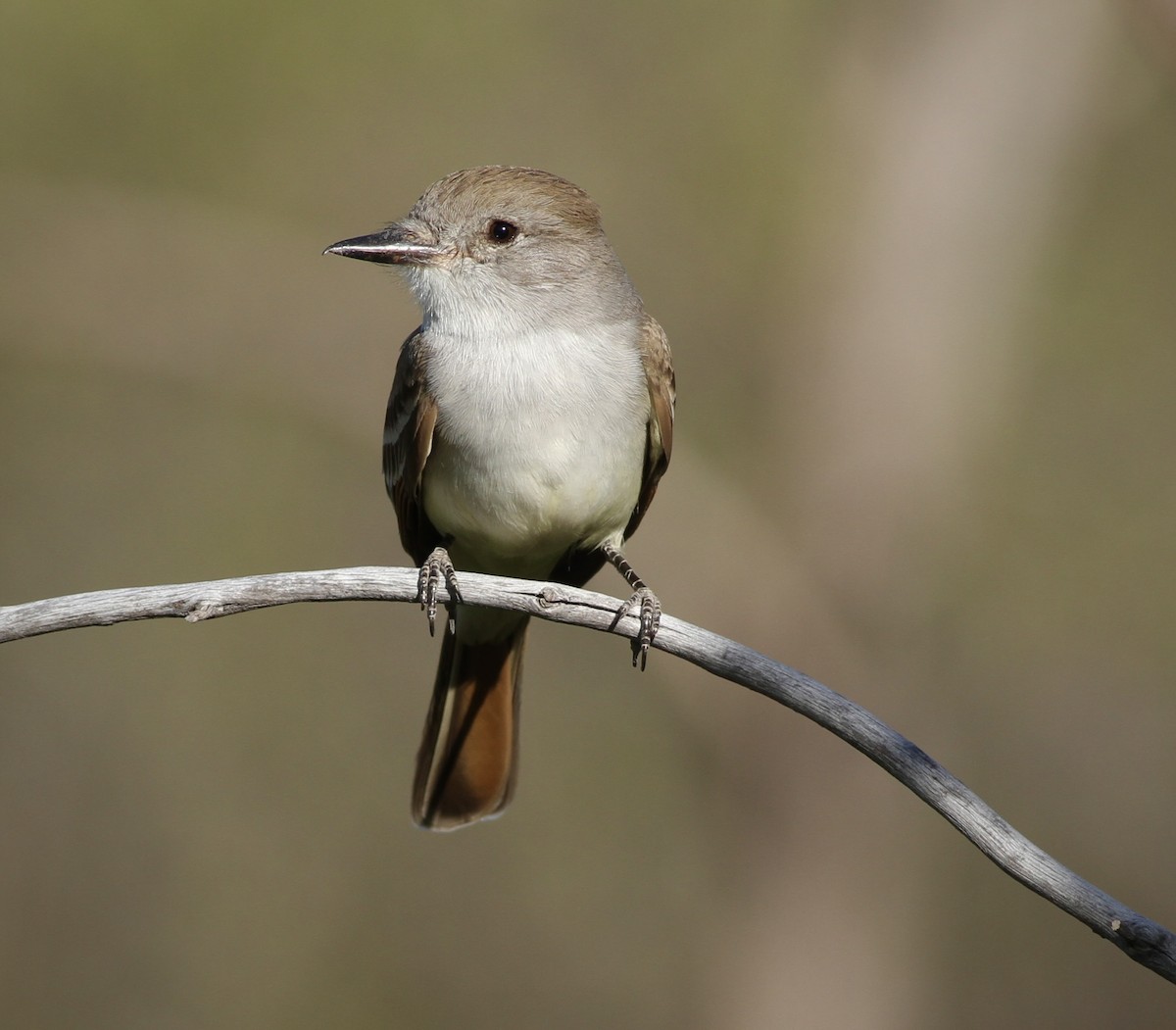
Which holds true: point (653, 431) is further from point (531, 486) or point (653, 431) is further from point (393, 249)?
point (393, 249)

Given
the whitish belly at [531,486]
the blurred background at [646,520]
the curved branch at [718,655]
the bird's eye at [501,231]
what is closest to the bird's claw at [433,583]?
the curved branch at [718,655]

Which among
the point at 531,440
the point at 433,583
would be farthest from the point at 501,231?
the point at 433,583

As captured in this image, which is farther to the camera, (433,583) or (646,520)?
(646,520)

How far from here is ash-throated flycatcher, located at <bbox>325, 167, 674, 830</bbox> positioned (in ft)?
14.7

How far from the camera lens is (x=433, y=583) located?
418 centimetres

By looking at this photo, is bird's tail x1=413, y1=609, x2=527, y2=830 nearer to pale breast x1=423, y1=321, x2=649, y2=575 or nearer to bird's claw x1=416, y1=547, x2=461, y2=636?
pale breast x1=423, y1=321, x2=649, y2=575

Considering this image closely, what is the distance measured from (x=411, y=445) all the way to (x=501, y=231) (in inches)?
32.7

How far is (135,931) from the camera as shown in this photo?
24.3 feet

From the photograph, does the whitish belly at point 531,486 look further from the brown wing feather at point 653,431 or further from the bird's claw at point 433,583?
the bird's claw at point 433,583

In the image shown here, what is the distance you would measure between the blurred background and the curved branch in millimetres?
3166

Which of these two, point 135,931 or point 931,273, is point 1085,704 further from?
point 135,931

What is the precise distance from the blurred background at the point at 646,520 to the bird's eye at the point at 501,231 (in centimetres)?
237

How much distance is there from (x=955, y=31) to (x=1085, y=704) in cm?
403

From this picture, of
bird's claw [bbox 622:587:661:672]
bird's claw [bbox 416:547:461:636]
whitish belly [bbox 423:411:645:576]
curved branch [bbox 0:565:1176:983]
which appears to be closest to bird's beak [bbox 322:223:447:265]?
whitish belly [bbox 423:411:645:576]
